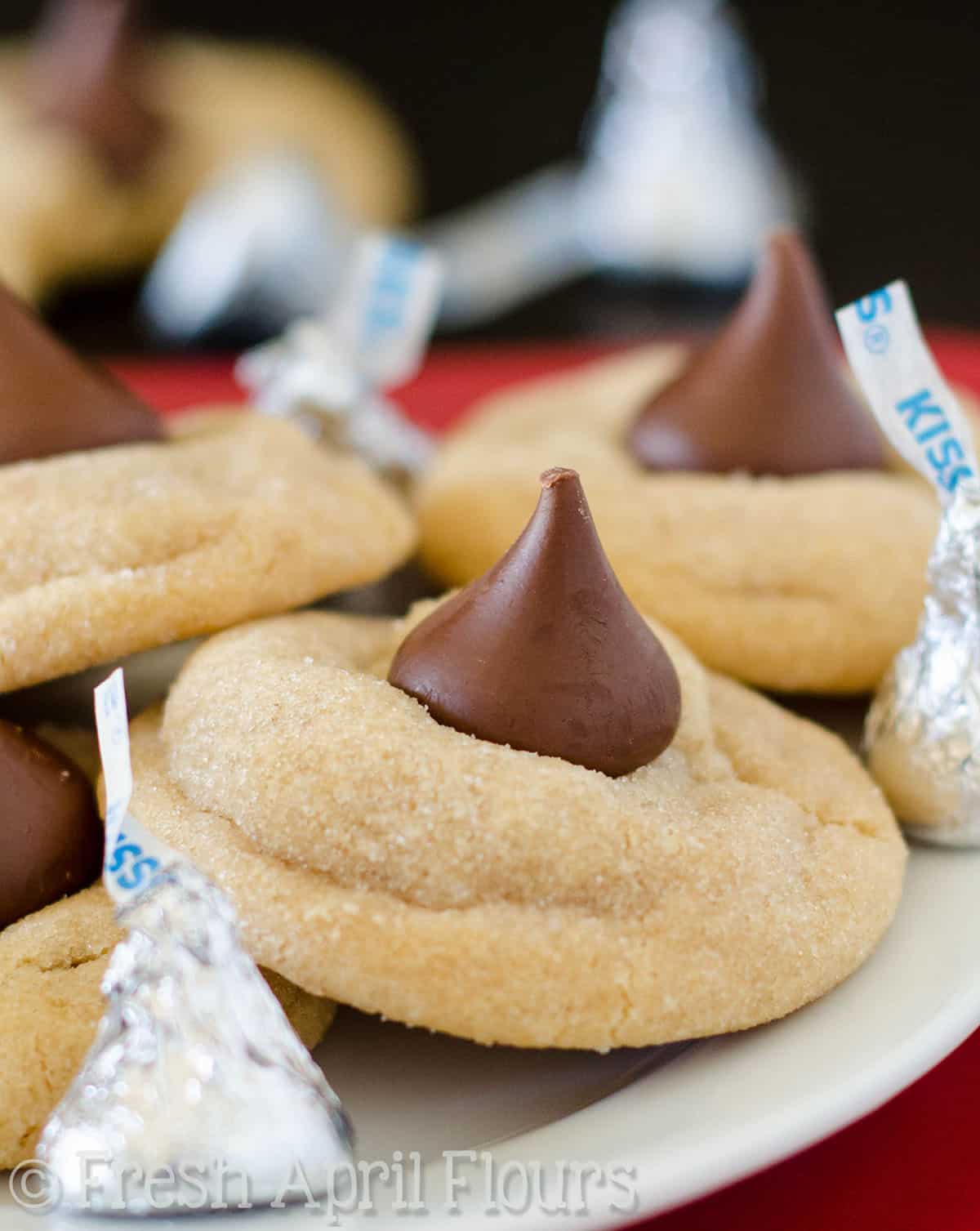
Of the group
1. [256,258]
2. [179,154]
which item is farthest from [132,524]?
[179,154]

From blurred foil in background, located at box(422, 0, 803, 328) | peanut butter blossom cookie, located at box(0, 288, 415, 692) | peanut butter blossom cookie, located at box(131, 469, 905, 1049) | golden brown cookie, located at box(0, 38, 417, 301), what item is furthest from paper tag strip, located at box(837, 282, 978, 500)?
blurred foil in background, located at box(422, 0, 803, 328)

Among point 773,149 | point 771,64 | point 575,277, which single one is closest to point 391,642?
point 575,277

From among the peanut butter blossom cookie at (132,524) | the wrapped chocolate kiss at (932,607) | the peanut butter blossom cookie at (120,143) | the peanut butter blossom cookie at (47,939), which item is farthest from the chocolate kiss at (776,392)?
the peanut butter blossom cookie at (120,143)

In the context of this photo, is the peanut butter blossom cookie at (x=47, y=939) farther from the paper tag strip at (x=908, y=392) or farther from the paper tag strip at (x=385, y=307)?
the paper tag strip at (x=385, y=307)

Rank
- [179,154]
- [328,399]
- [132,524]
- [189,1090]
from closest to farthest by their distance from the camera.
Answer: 1. [189,1090]
2. [132,524]
3. [328,399]
4. [179,154]

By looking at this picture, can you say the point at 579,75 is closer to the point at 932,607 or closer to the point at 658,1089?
the point at 932,607
